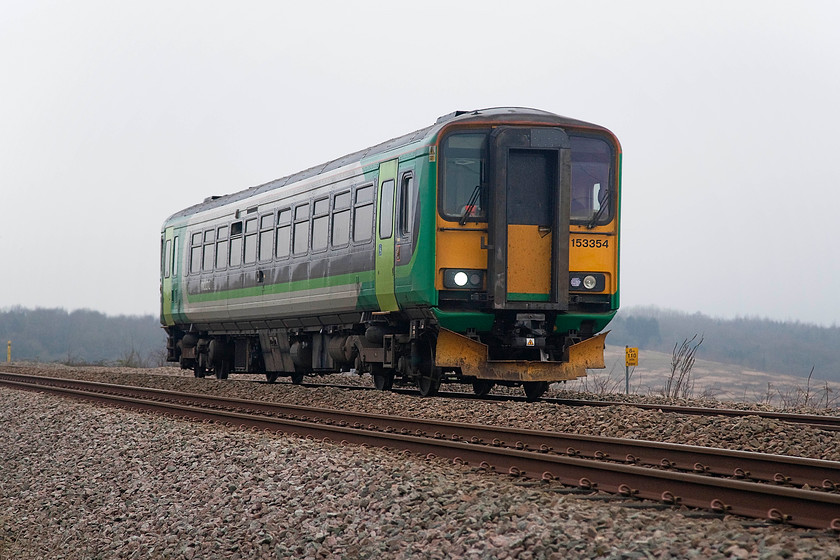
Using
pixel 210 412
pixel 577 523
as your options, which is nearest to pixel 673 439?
pixel 577 523

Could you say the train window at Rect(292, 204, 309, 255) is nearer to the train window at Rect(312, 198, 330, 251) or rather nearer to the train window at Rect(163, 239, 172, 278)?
the train window at Rect(312, 198, 330, 251)

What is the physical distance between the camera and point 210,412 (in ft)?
39.5

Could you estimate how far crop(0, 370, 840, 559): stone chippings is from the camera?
17.4 ft

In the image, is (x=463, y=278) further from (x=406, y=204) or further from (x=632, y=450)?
(x=632, y=450)

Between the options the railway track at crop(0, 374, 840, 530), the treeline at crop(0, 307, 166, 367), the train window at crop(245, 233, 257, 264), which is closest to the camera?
the railway track at crop(0, 374, 840, 530)

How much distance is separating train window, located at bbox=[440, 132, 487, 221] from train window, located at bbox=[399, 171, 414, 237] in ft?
1.70

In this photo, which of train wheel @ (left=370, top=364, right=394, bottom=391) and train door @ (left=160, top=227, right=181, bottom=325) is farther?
train door @ (left=160, top=227, right=181, bottom=325)

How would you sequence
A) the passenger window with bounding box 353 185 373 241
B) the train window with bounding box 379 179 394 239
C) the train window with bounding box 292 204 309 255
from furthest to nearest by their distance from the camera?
the train window with bounding box 292 204 309 255, the passenger window with bounding box 353 185 373 241, the train window with bounding box 379 179 394 239

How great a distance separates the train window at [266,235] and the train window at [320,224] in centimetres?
166

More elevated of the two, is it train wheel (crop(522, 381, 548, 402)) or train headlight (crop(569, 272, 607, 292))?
train headlight (crop(569, 272, 607, 292))

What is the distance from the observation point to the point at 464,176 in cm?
1208

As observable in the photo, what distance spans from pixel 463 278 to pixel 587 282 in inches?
61.0

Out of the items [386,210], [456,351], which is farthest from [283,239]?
[456,351]

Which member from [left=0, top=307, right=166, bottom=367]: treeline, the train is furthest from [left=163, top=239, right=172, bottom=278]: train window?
[left=0, top=307, right=166, bottom=367]: treeline
